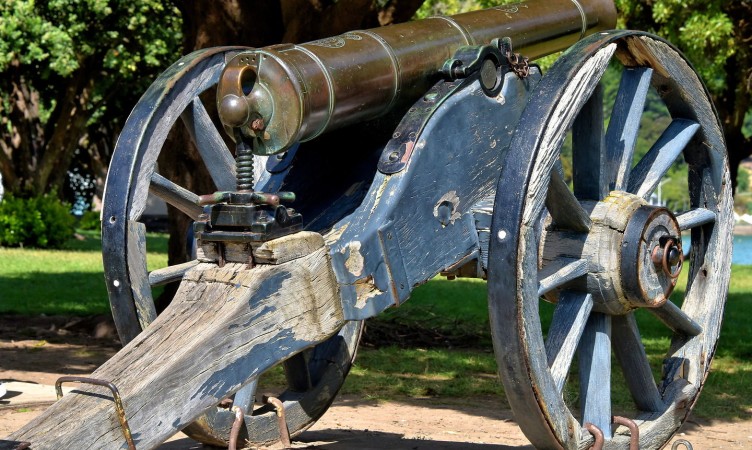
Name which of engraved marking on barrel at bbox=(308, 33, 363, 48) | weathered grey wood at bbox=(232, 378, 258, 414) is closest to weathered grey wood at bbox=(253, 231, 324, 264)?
engraved marking on barrel at bbox=(308, 33, 363, 48)

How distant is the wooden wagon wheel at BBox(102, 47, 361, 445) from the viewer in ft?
13.6

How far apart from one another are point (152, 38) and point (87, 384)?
18217 millimetres

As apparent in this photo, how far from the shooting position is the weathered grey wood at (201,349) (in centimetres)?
294

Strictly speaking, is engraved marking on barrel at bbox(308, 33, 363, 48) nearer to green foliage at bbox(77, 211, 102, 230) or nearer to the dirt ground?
the dirt ground

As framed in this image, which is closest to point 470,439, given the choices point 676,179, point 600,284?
point 600,284

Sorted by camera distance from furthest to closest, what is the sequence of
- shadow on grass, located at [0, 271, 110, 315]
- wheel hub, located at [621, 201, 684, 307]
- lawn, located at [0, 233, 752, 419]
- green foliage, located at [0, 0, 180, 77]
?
1. green foliage, located at [0, 0, 180, 77]
2. shadow on grass, located at [0, 271, 110, 315]
3. lawn, located at [0, 233, 752, 419]
4. wheel hub, located at [621, 201, 684, 307]

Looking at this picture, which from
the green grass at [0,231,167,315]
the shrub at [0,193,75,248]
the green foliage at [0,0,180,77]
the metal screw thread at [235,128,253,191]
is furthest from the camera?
the shrub at [0,193,75,248]

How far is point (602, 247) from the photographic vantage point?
416cm

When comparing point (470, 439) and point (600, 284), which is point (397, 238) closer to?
point (600, 284)

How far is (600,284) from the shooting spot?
4.14m

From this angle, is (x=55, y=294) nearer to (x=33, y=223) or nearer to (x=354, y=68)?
(x=33, y=223)

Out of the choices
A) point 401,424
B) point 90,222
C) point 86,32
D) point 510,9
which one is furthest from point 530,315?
point 90,222

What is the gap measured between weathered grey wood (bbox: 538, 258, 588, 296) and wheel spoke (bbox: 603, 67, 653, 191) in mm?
441

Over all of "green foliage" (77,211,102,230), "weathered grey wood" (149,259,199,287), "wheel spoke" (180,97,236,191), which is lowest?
"weathered grey wood" (149,259,199,287)
